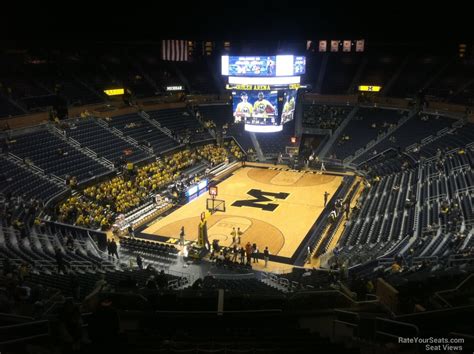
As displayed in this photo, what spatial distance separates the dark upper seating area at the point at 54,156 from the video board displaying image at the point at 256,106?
12.6 m

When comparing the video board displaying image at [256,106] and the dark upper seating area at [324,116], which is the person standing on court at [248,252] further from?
the dark upper seating area at [324,116]

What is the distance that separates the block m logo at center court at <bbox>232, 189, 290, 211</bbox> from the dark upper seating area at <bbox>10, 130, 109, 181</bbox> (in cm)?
1047

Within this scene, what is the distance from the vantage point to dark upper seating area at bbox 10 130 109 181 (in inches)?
1128

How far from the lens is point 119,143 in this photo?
36.2 meters

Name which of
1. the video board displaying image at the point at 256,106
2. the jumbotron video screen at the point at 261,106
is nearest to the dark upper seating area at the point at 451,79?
the jumbotron video screen at the point at 261,106

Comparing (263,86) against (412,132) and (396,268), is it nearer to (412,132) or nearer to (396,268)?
(412,132)

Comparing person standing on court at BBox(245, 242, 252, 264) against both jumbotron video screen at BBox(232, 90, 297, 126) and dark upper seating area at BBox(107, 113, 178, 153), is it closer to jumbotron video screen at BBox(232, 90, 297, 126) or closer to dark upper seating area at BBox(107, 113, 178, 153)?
jumbotron video screen at BBox(232, 90, 297, 126)

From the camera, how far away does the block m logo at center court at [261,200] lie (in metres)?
30.2

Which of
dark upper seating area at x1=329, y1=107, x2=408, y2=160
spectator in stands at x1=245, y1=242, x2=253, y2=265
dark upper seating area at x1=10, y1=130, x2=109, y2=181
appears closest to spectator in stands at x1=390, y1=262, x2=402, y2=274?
spectator in stands at x1=245, y1=242, x2=253, y2=265

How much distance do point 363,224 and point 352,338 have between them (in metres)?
17.6

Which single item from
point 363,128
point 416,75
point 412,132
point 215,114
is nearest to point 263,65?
point 215,114

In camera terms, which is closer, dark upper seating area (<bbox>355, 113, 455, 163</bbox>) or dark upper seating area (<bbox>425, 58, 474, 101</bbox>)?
dark upper seating area (<bbox>355, 113, 455, 163</bbox>)

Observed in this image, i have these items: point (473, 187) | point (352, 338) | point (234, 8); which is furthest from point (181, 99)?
point (352, 338)

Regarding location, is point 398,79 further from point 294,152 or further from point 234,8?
point 234,8
